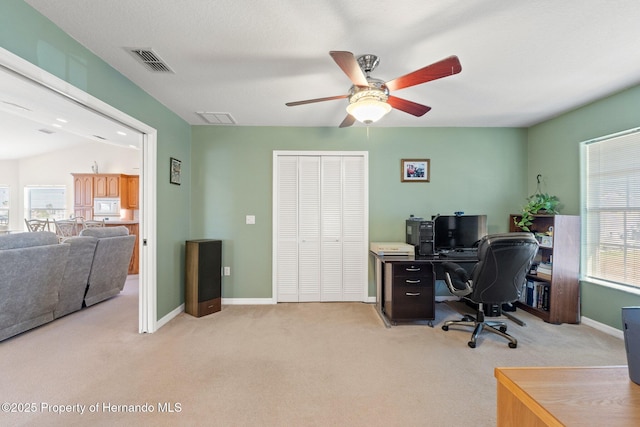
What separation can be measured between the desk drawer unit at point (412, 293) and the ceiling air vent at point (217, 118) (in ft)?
8.88

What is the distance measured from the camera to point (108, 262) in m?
3.82

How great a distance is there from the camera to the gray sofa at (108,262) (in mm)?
3633

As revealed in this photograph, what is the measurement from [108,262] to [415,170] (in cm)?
451

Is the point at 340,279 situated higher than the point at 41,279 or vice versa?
the point at 41,279

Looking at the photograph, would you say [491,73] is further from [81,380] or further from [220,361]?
[81,380]

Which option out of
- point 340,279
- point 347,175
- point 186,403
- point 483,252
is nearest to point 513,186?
point 483,252

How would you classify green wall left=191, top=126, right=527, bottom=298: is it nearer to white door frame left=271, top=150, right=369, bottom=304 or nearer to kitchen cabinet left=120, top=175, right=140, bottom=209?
white door frame left=271, top=150, right=369, bottom=304

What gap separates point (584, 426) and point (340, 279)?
3.27m

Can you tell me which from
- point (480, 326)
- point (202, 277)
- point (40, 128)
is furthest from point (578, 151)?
point (40, 128)

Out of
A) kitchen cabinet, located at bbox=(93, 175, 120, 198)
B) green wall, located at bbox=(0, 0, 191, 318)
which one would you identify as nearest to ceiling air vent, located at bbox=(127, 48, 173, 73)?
green wall, located at bbox=(0, 0, 191, 318)

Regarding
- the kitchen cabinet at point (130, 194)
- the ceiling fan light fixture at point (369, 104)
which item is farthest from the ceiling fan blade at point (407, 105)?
the kitchen cabinet at point (130, 194)

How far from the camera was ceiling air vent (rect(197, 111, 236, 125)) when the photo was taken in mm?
3396

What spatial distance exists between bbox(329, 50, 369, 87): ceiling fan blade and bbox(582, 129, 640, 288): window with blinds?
292 cm

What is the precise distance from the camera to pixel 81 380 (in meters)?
2.07
